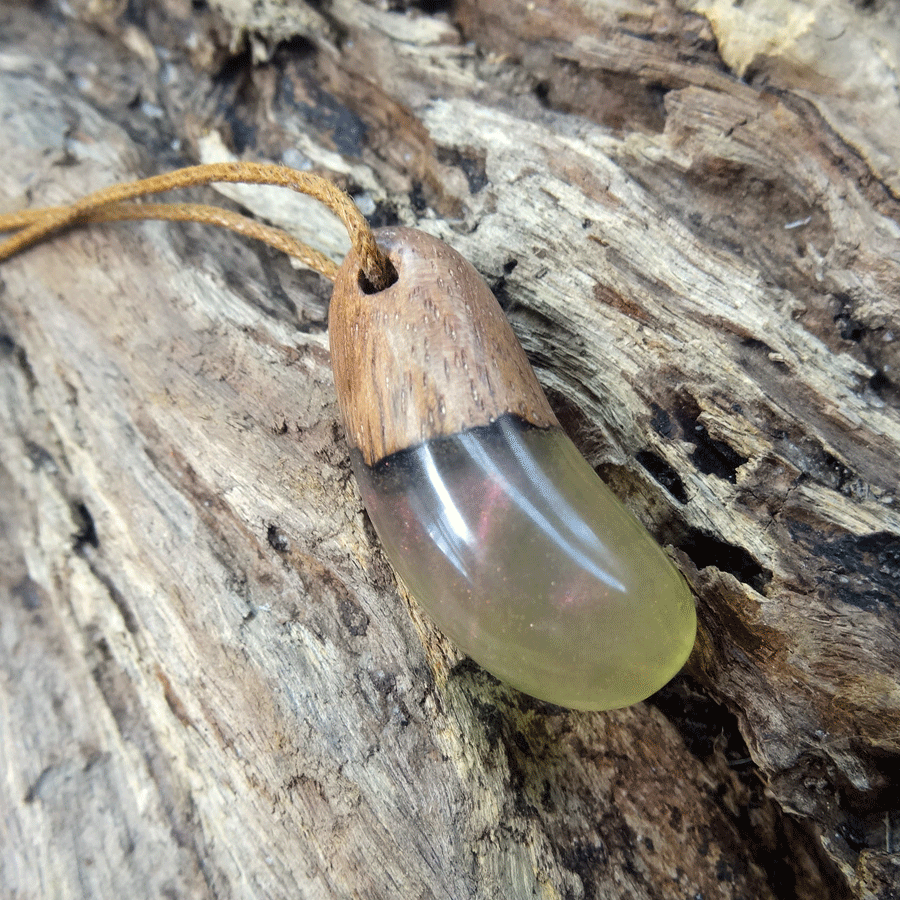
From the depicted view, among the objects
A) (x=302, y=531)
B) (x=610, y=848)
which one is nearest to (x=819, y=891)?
(x=610, y=848)

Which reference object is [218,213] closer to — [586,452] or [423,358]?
[423,358]

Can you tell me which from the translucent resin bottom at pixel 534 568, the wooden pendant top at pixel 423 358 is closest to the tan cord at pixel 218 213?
the wooden pendant top at pixel 423 358

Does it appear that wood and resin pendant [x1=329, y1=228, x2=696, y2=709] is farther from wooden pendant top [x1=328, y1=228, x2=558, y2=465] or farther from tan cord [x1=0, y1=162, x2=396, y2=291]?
tan cord [x1=0, y1=162, x2=396, y2=291]

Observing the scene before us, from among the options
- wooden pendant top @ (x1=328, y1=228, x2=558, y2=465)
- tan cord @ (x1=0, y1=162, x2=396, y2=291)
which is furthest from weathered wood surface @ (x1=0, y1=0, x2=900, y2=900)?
wooden pendant top @ (x1=328, y1=228, x2=558, y2=465)

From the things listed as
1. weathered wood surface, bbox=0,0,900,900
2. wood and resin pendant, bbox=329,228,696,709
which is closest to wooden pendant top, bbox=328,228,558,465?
wood and resin pendant, bbox=329,228,696,709

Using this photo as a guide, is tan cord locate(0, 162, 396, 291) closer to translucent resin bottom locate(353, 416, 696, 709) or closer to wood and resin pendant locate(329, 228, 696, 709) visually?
wood and resin pendant locate(329, 228, 696, 709)

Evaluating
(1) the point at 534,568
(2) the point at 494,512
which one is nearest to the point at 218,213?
(2) the point at 494,512

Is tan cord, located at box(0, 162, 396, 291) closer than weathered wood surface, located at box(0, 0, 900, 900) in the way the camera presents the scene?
No
